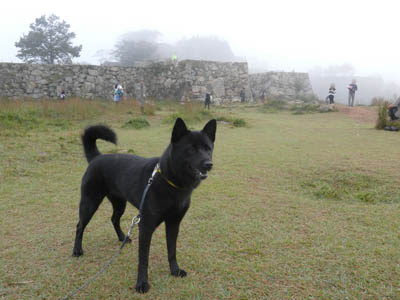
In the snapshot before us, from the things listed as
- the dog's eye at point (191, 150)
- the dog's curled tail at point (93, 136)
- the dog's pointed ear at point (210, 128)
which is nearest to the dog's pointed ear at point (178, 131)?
the dog's eye at point (191, 150)

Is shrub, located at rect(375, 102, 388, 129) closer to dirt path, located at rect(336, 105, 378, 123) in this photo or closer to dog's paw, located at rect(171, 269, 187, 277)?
dirt path, located at rect(336, 105, 378, 123)

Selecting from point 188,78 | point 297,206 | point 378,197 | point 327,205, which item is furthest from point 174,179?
point 188,78

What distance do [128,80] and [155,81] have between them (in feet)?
6.53

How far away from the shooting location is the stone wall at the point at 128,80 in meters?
18.3

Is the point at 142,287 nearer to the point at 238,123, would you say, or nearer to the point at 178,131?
the point at 178,131

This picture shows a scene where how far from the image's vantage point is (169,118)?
486 inches

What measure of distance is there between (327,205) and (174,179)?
2.79m

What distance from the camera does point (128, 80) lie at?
21094 mm

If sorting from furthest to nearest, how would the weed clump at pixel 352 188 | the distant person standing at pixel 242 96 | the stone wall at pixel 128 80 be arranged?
1. the distant person standing at pixel 242 96
2. the stone wall at pixel 128 80
3. the weed clump at pixel 352 188

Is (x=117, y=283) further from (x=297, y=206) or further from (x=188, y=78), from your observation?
(x=188, y=78)

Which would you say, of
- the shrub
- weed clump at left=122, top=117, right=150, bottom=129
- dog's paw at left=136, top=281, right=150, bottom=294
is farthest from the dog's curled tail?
the shrub

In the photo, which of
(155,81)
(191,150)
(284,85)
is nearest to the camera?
(191,150)

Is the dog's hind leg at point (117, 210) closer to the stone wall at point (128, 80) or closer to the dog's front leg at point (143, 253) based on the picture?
the dog's front leg at point (143, 253)

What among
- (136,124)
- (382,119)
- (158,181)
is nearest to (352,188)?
(158,181)
